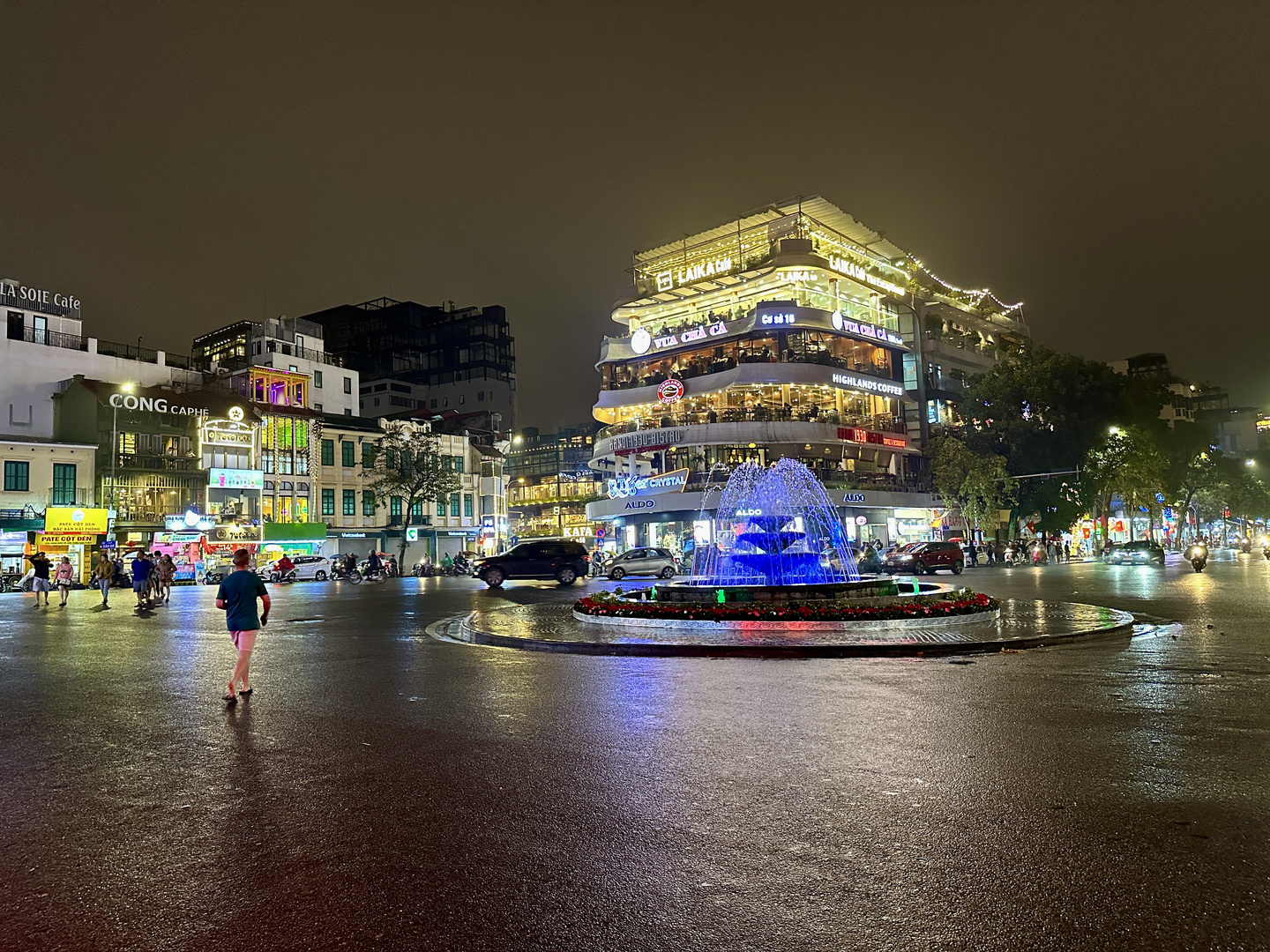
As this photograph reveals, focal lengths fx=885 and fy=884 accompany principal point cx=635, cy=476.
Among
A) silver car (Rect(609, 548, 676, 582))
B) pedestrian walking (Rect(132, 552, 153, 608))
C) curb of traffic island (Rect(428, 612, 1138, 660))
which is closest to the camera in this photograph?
curb of traffic island (Rect(428, 612, 1138, 660))

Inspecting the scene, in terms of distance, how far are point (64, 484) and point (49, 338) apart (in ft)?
42.9

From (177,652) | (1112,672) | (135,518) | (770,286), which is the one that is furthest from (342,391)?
(1112,672)

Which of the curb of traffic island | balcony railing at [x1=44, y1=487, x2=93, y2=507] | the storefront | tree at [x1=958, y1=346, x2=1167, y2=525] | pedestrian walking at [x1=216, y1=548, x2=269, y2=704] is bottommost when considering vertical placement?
the curb of traffic island

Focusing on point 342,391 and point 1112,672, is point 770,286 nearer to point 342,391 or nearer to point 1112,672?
point 342,391

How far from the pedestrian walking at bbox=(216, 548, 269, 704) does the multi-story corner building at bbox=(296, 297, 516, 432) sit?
99.2m

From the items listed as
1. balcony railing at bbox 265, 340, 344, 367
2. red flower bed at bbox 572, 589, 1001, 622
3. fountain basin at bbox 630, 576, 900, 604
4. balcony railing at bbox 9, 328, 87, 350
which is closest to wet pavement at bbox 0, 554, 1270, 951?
red flower bed at bbox 572, 589, 1001, 622

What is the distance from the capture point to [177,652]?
15148 millimetres

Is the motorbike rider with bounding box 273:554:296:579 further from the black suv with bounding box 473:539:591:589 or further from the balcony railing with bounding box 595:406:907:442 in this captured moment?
the balcony railing with bounding box 595:406:907:442

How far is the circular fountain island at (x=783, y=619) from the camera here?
14.2 metres

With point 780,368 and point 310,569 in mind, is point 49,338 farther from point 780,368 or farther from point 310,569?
point 780,368

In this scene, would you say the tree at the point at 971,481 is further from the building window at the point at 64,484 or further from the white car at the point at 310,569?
the building window at the point at 64,484

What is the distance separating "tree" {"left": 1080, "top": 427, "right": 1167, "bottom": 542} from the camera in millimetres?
63219

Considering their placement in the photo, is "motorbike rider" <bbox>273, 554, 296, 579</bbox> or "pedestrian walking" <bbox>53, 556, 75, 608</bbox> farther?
"motorbike rider" <bbox>273, 554, 296, 579</bbox>

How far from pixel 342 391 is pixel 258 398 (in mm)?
12006
